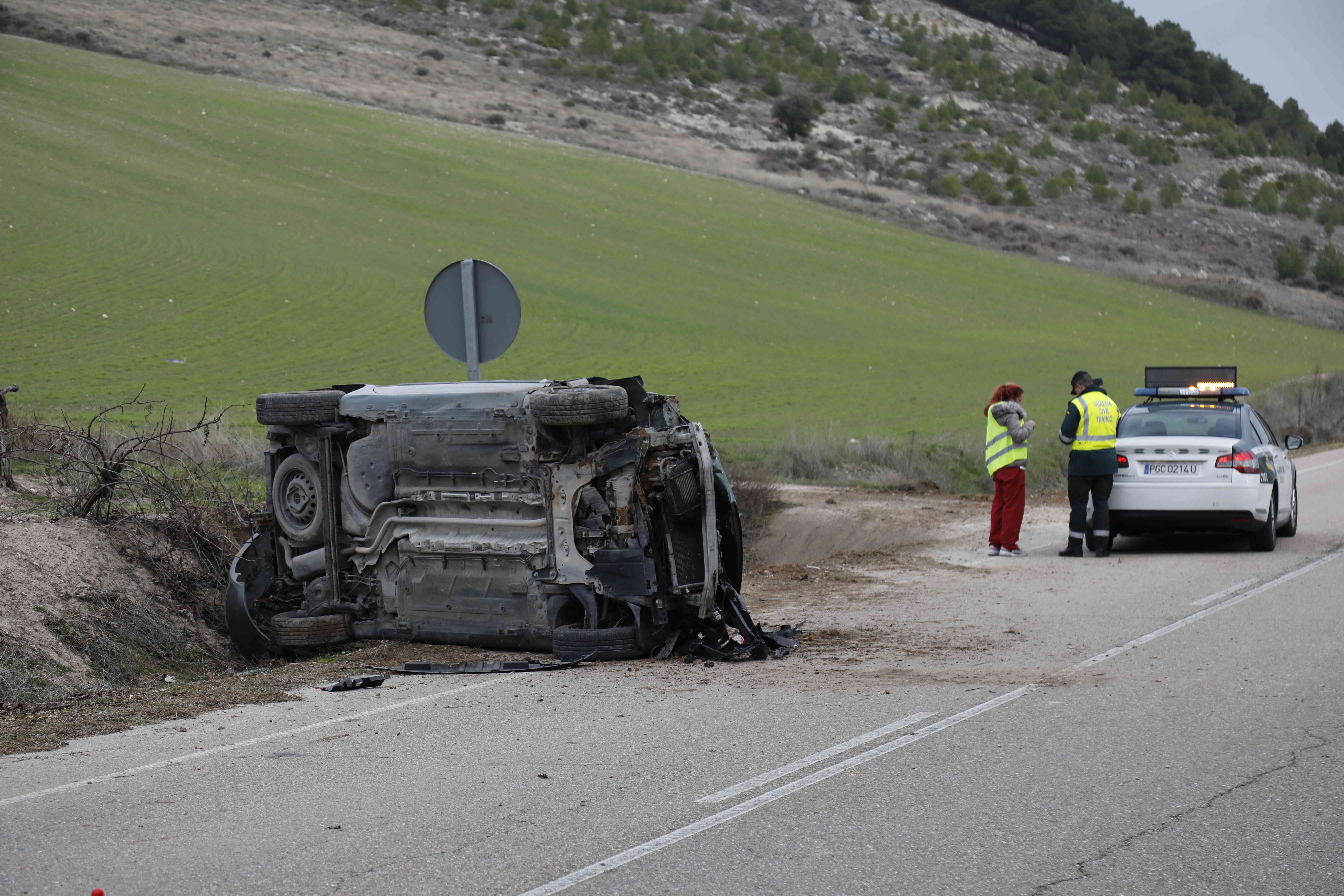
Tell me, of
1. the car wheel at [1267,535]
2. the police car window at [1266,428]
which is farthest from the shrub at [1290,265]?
the car wheel at [1267,535]

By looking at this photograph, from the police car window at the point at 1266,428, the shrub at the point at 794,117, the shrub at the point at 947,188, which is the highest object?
the shrub at the point at 794,117

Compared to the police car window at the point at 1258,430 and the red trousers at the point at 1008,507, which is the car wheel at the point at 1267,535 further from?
the red trousers at the point at 1008,507

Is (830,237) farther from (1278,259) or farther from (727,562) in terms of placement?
(727,562)

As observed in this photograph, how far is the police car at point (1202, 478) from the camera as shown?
13719mm

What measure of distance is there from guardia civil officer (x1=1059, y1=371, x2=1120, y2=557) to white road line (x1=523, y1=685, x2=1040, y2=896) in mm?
6886

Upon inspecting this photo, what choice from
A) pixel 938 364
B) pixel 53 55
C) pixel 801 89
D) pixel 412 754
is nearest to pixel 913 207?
A: pixel 938 364

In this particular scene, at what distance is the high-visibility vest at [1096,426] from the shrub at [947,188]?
78.7 metres

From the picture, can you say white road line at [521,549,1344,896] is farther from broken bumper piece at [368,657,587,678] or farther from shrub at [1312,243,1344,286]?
shrub at [1312,243,1344,286]

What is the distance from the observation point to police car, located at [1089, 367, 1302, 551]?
45.0 ft

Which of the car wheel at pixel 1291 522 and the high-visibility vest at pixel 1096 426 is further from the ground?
the high-visibility vest at pixel 1096 426

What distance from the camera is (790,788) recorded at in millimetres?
5797

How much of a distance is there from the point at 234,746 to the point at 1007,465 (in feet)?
31.5

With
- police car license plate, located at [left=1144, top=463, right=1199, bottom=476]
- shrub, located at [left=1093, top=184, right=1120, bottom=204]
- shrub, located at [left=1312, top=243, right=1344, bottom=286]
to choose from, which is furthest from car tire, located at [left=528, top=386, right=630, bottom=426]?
shrub, located at [left=1093, top=184, right=1120, bottom=204]

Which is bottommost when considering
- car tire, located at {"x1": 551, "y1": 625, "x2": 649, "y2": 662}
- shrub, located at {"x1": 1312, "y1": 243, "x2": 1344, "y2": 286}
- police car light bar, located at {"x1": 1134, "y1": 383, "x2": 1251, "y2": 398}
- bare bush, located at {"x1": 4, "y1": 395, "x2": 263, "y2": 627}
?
car tire, located at {"x1": 551, "y1": 625, "x2": 649, "y2": 662}
